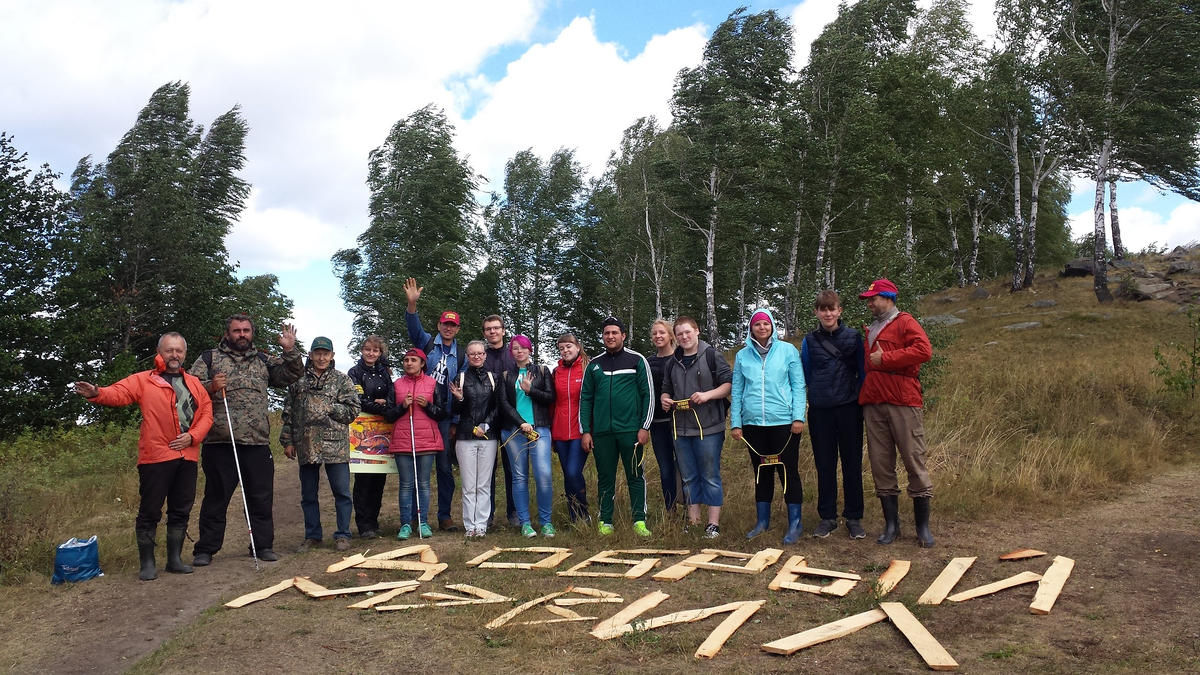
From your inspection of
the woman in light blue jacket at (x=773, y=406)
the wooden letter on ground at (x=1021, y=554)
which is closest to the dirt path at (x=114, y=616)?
the woman in light blue jacket at (x=773, y=406)

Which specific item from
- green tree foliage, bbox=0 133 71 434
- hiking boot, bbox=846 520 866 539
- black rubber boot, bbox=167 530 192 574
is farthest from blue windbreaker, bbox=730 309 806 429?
green tree foliage, bbox=0 133 71 434

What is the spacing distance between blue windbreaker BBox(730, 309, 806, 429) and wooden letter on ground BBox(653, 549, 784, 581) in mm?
1097

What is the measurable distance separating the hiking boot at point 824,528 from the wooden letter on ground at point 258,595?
433cm

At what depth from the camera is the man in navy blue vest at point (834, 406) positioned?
261 inches

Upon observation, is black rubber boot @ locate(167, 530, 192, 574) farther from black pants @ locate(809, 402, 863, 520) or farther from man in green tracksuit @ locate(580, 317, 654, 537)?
black pants @ locate(809, 402, 863, 520)

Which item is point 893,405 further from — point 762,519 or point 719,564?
point 719,564

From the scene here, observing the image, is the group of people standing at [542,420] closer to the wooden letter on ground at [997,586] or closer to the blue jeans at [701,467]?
the blue jeans at [701,467]

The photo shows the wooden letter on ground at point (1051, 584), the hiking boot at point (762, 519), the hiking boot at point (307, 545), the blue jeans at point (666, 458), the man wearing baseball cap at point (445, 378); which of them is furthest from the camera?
the man wearing baseball cap at point (445, 378)

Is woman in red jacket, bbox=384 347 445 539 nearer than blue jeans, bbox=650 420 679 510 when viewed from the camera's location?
No

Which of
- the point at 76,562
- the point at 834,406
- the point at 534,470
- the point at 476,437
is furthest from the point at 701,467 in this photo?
the point at 76,562

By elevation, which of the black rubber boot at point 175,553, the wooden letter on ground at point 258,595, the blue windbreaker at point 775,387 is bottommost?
the wooden letter on ground at point 258,595

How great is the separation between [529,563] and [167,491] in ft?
9.75

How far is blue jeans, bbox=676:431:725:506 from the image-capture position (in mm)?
6891

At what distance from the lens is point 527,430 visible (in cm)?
739
